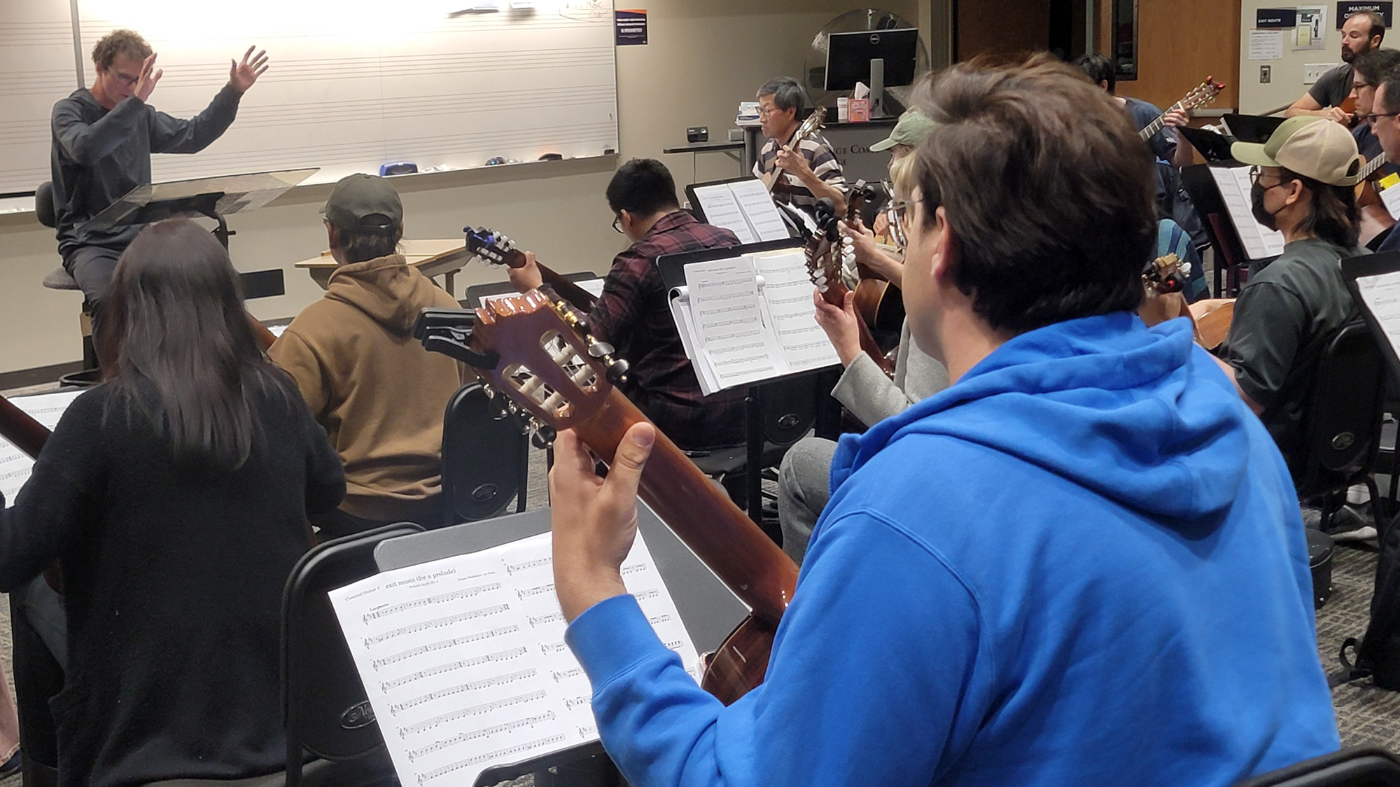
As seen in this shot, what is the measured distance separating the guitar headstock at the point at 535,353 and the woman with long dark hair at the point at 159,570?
2.70 feet

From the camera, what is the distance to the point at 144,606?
172 cm

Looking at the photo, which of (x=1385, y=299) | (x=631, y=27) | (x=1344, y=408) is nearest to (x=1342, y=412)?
(x=1344, y=408)

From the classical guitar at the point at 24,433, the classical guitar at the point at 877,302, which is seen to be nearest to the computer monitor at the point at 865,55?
the classical guitar at the point at 877,302

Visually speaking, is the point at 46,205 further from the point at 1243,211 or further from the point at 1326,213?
the point at 1326,213

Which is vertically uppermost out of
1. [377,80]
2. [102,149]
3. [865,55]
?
[865,55]

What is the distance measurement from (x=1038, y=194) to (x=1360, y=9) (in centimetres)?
838

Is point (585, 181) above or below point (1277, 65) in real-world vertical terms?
below

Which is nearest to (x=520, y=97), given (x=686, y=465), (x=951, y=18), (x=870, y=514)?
(x=951, y=18)

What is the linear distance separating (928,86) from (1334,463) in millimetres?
2392

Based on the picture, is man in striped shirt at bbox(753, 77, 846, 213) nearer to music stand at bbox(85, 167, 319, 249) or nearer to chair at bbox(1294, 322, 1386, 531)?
music stand at bbox(85, 167, 319, 249)

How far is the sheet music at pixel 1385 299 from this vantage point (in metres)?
2.59

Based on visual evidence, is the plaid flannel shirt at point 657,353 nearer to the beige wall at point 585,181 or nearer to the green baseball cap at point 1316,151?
the green baseball cap at point 1316,151

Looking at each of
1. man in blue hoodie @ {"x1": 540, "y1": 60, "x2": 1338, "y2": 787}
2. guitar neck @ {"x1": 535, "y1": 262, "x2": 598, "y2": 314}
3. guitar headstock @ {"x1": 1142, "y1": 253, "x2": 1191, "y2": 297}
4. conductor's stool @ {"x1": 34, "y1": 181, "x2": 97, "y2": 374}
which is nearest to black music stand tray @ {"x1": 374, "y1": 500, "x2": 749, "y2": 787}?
man in blue hoodie @ {"x1": 540, "y1": 60, "x2": 1338, "y2": 787}

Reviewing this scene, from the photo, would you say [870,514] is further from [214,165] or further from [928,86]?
[214,165]
